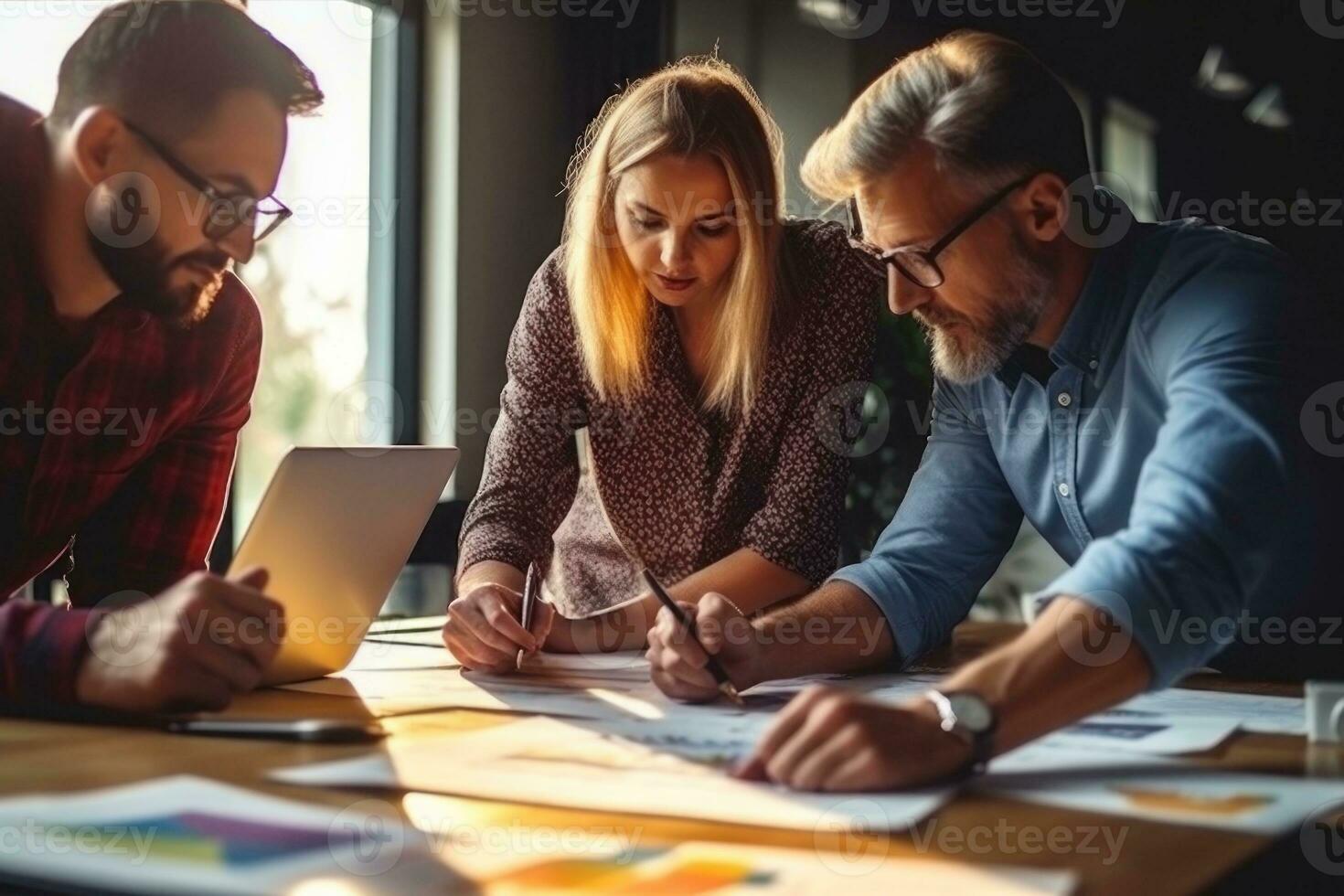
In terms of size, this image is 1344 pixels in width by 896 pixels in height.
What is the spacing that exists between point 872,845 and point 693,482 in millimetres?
1270

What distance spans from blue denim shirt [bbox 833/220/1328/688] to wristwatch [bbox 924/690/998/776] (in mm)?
149

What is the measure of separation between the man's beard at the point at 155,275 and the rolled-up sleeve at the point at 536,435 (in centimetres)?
51

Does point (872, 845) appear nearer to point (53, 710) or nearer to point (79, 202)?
point (53, 710)

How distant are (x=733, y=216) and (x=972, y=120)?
0.47 metres

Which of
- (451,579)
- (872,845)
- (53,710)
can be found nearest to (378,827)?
(872,845)

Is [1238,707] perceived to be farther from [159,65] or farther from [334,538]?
[159,65]

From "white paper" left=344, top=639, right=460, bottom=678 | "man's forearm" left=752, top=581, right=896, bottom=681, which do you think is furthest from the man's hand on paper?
"white paper" left=344, top=639, right=460, bottom=678

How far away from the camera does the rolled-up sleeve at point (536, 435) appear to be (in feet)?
6.64

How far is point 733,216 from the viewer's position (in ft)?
6.57

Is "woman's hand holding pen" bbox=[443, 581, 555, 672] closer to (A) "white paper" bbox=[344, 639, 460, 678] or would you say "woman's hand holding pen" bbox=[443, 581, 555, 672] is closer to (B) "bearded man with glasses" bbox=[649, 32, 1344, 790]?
(A) "white paper" bbox=[344, 639, 460, 678]

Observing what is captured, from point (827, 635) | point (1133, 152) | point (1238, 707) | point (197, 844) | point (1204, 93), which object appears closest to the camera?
point (197, 844)

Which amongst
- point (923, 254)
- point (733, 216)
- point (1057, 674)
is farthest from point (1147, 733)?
point (733, 216)

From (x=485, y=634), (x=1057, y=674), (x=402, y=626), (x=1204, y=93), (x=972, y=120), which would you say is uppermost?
(x=1204, y=93)

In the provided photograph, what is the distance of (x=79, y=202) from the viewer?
1.61m
